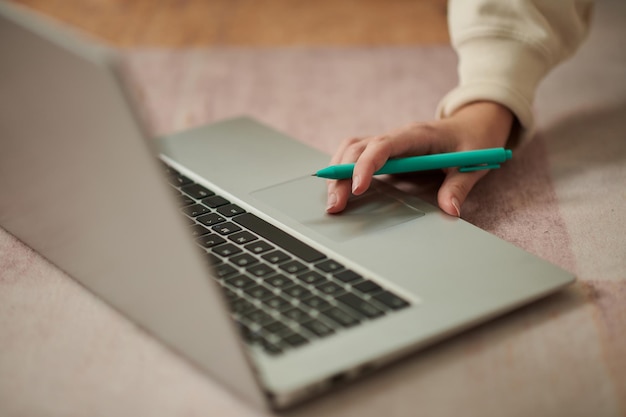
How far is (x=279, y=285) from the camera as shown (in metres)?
0.51

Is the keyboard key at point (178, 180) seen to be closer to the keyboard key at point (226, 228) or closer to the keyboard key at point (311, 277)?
the keyboard key at point (226, 228)

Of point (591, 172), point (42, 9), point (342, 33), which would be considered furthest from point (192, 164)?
point (42, 9)

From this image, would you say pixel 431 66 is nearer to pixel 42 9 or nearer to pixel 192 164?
pixel 192 164

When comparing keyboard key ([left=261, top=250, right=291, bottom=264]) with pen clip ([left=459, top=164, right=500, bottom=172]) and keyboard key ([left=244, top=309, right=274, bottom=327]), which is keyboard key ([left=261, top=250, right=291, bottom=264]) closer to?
keyboard key ([left=244, top=309, right=274, bottom=327])

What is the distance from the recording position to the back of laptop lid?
39 centimetres

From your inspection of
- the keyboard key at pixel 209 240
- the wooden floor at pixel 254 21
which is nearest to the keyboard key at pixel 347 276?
the keyboard key at pixel 209 240

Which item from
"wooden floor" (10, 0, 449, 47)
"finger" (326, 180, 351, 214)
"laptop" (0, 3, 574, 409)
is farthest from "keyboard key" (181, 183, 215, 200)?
"wooden floor" (10, 0, 449, 47)

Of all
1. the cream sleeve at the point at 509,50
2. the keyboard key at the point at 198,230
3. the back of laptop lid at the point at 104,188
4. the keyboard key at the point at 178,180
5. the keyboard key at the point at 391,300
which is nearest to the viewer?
the back of laptop lid at the point at 104,188

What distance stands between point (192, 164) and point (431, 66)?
1.66 feet

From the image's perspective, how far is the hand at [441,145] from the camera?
0.66 m

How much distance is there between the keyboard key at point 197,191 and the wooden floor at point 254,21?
1.95 feet

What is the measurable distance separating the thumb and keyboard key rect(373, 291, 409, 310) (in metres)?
0.16

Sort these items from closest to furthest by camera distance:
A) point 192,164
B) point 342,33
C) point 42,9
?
point 192,164, point 342,33, point 42,9

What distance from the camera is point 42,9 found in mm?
1434
